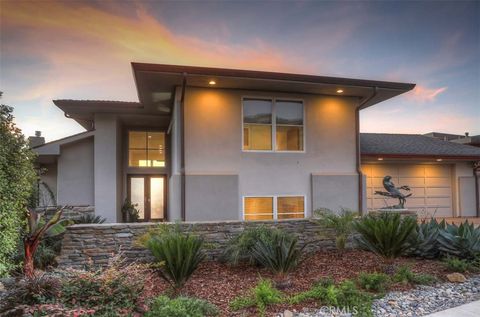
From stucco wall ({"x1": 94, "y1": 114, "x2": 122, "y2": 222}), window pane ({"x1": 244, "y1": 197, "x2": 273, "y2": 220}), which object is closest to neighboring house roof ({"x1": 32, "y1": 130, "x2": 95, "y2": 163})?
stucco wall ({"x1": 94, "y1": 114, "x2": 122, "y2": 222})

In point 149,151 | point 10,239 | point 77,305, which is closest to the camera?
point 77,305

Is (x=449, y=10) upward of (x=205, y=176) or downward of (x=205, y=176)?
upward

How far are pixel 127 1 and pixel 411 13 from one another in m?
10.2

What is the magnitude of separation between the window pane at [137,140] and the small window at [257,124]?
6.21 m

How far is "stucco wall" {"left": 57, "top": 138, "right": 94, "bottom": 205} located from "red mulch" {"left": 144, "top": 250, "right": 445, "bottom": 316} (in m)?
7.55

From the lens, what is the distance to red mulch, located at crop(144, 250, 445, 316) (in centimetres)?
478

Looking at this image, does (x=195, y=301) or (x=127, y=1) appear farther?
(x=127, y=1)

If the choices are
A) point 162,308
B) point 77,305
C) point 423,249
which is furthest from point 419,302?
point 77,305

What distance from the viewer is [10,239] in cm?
536

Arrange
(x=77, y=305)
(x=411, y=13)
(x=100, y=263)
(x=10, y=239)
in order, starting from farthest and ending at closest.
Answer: (x=411, y=13) < (x=100, y=263) < (x=10, y=239) < (x=77, y=305)

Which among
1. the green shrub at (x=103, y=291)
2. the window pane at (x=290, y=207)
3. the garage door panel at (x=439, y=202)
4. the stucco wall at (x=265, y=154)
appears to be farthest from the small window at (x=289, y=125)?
the garage door panel at (x=439, y=202)

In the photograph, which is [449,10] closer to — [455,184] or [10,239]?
[455,184]

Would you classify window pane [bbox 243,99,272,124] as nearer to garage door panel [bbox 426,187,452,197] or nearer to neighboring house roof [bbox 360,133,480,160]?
neighboring house roof [bbox 360,133,480,160]

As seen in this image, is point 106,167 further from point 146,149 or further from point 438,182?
point 438,182
